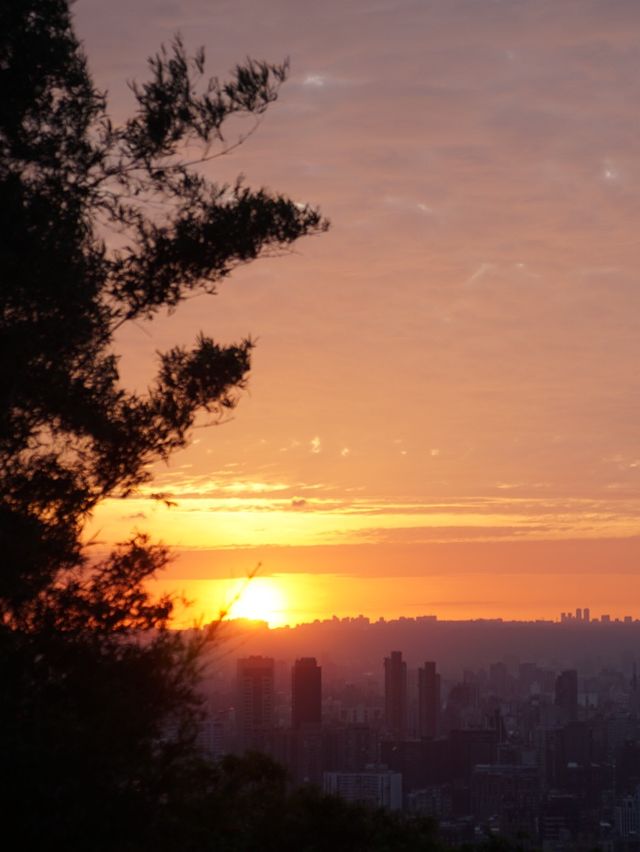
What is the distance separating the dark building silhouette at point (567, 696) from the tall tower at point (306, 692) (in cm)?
2767

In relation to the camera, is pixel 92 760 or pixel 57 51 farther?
pixel 57 51

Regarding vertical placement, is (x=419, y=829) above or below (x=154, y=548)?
below

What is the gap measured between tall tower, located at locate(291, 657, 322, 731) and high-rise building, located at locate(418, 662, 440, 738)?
39.2ft

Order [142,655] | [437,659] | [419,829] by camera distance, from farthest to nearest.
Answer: [437,659]
[419,829]
[142,655]

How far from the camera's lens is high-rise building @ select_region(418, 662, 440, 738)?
4627 cm

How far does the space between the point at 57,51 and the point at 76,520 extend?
140 inches

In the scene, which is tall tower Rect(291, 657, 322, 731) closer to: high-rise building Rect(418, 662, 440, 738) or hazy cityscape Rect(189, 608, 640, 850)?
hazy cityscape Rect(189, 608, 640, 850)

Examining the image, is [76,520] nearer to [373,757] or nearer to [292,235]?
[292,235]

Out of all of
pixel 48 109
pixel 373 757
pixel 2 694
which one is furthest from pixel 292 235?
pixel 373 757

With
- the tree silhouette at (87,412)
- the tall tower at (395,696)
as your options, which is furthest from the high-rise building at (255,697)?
the tall tower at (395,696)

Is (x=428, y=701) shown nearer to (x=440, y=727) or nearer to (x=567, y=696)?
(x=440, y=727)

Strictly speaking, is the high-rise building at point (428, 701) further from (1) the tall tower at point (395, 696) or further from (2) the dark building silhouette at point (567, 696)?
(2) the dark building silhouette at point (567, 696)

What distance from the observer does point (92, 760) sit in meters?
7.92

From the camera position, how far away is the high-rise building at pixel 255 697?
71.8 ft
